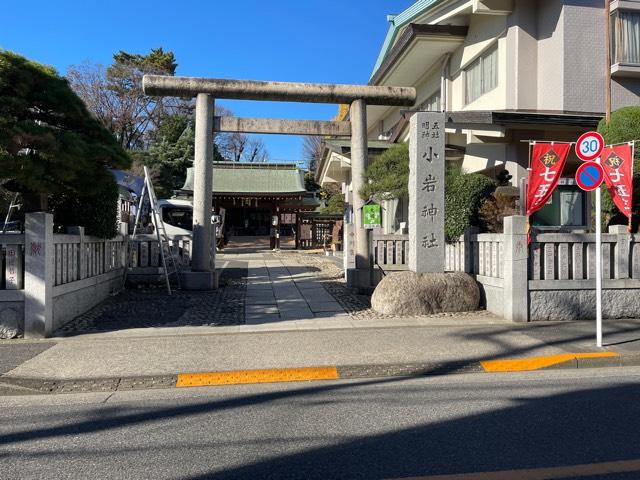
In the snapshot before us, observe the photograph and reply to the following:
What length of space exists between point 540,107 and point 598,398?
10.7m

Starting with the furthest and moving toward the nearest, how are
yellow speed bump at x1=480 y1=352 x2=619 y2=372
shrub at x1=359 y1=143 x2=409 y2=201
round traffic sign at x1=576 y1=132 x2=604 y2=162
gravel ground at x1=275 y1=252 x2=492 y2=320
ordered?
shrub at x1=359 y1=143 x2=409 y2=201, gravel ground at x1=275 y1=252 x2=492 y2=320, round traffic sign at x1=576 y1=132 x2=604 y2=162, yellow speed bump at x1=480 y1=352 x2=619 y2=372

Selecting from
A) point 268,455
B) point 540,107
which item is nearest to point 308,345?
point 268,455

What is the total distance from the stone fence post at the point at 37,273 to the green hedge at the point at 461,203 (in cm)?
769

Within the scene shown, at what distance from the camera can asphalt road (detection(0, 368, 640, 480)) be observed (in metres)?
3.72

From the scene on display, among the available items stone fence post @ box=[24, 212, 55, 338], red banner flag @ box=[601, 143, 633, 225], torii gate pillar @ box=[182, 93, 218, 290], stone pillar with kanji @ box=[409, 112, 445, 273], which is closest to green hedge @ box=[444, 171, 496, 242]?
stone pillar with kanji @ box=[409, 112, 445, 273]

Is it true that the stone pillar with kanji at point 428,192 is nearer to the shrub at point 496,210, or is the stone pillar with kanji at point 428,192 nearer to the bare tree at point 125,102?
the shrub at point 496,210

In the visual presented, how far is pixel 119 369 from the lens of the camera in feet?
20.5

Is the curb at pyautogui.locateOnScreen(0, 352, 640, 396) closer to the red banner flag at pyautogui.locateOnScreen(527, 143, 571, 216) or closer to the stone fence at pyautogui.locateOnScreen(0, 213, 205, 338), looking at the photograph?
the stone fence at pyautogui.locateOnScreen(0, 213, 205, 338)

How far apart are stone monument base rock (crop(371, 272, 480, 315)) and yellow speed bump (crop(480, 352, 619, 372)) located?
115 inches

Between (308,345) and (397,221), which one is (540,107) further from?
(308,345)

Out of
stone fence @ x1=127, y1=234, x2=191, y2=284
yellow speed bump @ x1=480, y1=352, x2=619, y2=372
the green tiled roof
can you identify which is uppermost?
the green tiled roof

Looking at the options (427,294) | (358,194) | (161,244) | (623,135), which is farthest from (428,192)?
(161,244)

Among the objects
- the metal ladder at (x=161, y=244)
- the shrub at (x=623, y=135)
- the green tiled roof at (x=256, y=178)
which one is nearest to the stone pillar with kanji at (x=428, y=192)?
the shrub at (x=623, y=135)

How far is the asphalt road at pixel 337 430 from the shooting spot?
372 cm
